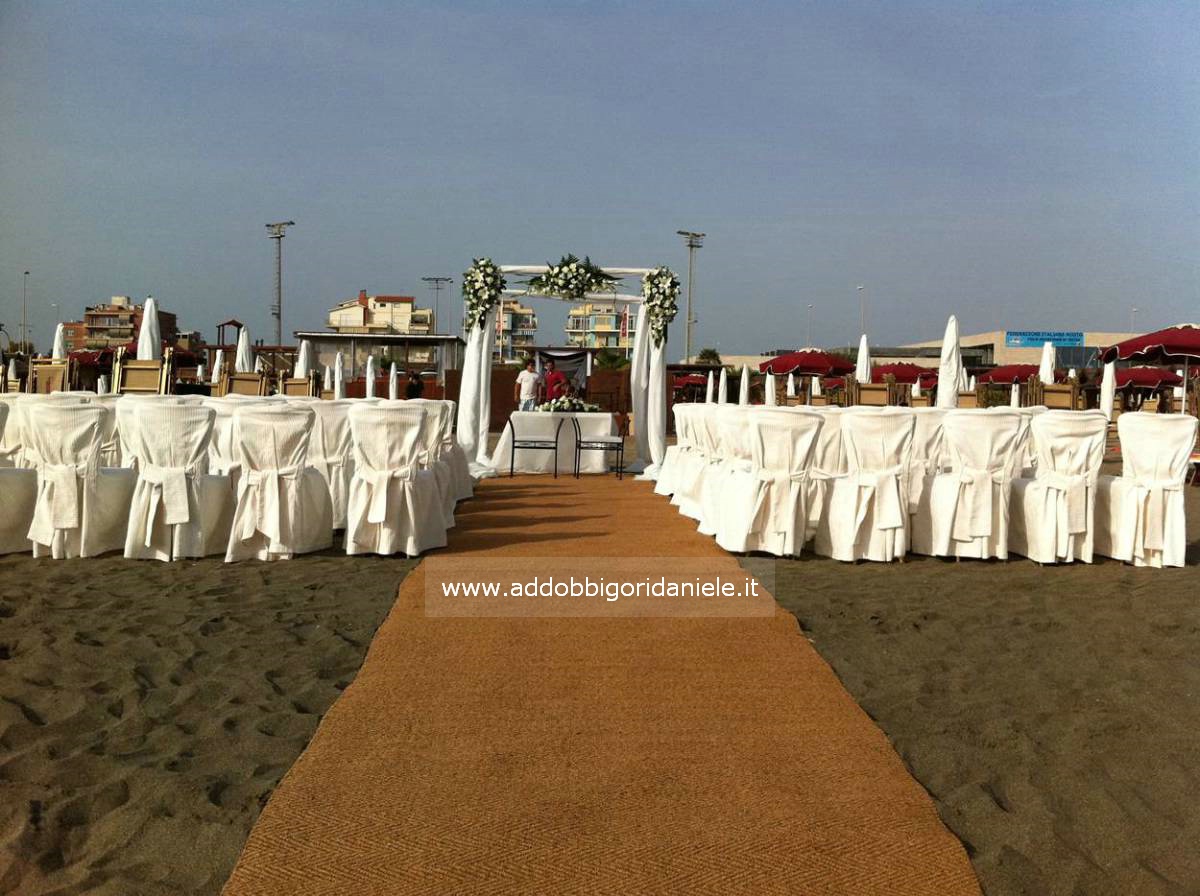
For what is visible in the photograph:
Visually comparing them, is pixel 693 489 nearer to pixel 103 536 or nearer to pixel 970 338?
pixel 103 536

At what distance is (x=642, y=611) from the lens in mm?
5273

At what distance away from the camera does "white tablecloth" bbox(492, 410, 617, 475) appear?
14430 millimetres

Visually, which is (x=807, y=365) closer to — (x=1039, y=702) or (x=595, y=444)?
(x=595, y=444)

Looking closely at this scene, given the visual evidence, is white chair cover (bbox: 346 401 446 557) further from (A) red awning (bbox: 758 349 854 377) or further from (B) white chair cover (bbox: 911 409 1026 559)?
(A) red awning (bbox: 758 349 854 377)

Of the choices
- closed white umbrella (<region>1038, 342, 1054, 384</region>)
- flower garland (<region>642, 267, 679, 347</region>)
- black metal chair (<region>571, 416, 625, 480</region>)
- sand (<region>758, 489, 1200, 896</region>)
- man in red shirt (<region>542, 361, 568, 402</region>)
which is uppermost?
flower garland (<region>642, 267, 679, 347</region>)

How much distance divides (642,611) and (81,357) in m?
23.5

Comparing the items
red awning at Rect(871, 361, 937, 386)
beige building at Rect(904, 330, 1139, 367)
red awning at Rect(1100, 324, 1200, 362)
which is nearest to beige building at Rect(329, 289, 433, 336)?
beige building at Rect(904, 330, 1139, 367)

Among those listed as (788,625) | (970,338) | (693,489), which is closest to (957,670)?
(788,625)

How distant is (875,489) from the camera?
6.82 m

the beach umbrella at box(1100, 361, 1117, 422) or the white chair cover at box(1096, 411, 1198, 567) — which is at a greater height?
the beach umbrella at box(1100, 361, 1117, 422)

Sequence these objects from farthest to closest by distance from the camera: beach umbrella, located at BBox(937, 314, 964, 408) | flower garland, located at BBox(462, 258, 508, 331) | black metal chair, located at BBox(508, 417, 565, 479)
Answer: flower garland, located at BBox(462, 258, 508, 331)
black metal chair, located at BBox(508, 417, 565, 479)
beach umbrella, located at BBox(937, 314, 964, 408)

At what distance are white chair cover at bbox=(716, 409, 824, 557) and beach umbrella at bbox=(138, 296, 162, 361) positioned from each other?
8.36 meters

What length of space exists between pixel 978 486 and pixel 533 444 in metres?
7.17

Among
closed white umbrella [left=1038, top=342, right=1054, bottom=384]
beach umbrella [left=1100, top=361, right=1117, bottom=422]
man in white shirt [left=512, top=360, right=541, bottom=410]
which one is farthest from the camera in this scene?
man in white shirt [left=512, top=360, right=541, bottom=410]
